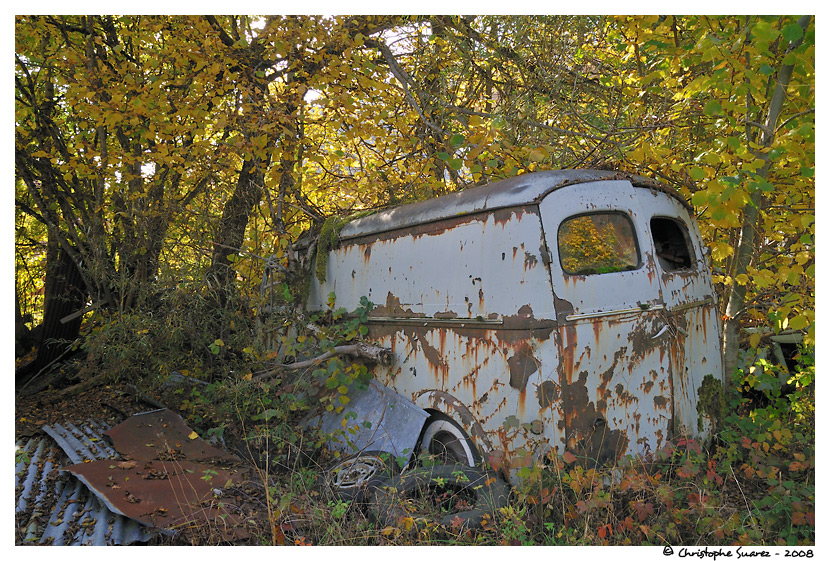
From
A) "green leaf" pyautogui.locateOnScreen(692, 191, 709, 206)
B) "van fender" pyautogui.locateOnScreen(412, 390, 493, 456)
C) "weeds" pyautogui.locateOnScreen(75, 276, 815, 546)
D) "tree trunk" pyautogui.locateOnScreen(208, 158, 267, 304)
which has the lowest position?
"weeds" pyautogui.locateOnScreen(75, 276, 815, 546)

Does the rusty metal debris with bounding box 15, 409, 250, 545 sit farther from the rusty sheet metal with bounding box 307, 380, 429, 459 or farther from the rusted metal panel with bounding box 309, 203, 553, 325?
the rusted metal panel with bounding box 309, 203, 553, 325

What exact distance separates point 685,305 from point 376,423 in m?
2.59

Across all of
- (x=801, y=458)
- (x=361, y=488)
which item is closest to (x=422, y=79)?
(x=361, y=488)

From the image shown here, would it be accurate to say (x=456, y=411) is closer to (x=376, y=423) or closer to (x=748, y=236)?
(x=376, y=423)

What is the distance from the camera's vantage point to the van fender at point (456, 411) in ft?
13.0

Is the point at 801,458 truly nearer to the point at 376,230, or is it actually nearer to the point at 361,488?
the point at 361,488

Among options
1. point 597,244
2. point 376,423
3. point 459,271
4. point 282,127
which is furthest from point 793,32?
point 282,127

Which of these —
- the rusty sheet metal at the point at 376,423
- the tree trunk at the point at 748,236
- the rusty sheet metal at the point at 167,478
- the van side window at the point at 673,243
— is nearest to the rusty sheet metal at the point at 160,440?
the rusty sheet metal at the point at 167,478

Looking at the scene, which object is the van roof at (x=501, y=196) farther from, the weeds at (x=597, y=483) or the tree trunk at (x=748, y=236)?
the weeds at (x=597, y=483)

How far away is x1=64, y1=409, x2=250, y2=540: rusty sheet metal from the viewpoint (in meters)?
3.59

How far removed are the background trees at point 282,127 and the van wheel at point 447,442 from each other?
7.57 feet

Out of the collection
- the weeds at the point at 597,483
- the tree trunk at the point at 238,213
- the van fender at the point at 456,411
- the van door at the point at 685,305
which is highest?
the tree trunk at the point at 238,213

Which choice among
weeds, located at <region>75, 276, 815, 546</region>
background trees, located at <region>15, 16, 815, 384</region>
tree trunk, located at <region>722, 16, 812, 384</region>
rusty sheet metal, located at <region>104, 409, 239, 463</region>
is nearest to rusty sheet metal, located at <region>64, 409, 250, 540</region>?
rusty sheet metal, located at <region>104, 409, 239, 463</region>

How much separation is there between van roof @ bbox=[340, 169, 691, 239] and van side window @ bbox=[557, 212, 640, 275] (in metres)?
0.27
